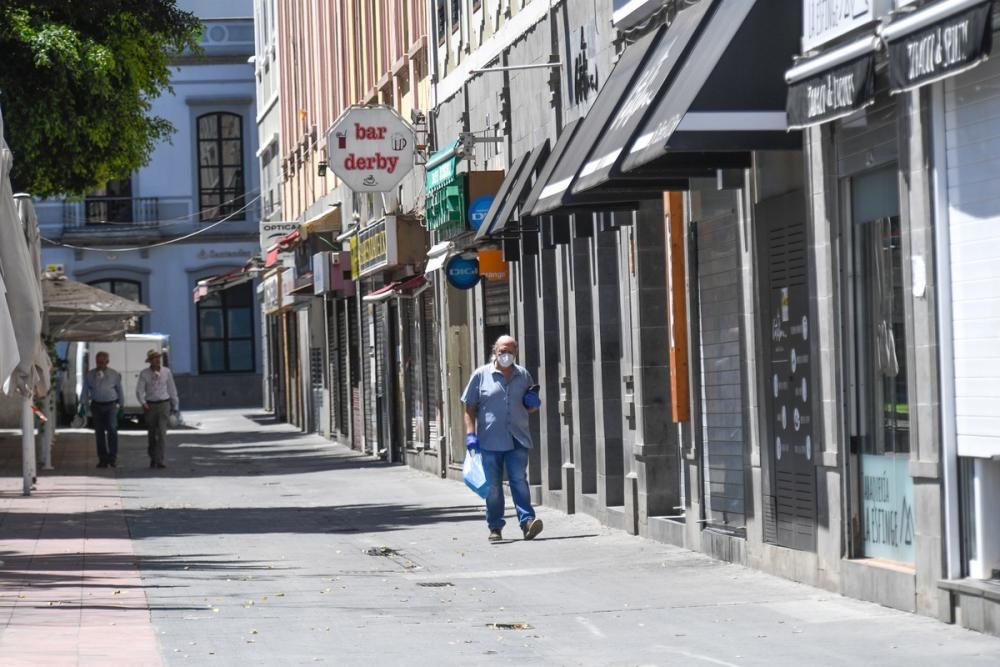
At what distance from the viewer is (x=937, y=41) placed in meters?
9.39

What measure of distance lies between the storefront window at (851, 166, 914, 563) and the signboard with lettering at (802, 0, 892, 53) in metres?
0.80

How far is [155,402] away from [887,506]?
831 inches

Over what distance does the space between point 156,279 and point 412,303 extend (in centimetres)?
3509

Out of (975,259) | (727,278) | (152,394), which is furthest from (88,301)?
(975,259)

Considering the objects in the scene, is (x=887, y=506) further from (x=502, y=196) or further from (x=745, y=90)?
(x=502, y=196)

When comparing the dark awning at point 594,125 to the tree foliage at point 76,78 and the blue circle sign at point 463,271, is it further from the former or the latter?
the tree foliage at point 76,78

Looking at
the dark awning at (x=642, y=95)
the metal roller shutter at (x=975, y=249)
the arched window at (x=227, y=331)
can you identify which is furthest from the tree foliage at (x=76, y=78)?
the arched window at (x=227, y=331)

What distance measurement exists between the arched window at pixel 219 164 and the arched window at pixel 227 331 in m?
2.66

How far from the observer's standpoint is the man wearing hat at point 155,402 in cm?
3103

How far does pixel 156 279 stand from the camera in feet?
211

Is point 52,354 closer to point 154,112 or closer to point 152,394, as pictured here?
point 152,394

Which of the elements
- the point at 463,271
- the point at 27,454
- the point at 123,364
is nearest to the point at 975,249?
the point at 463,271

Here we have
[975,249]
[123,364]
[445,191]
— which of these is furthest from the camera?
[123,364]

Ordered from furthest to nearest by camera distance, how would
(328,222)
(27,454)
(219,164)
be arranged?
1. (219,164)
2. (328,222)
3. (27,454)
